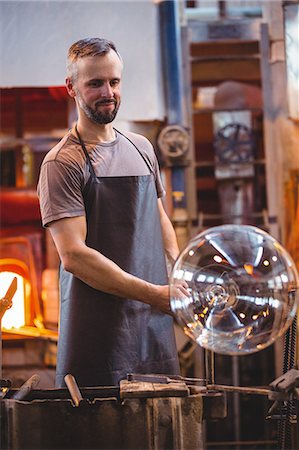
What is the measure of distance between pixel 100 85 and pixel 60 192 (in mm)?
449

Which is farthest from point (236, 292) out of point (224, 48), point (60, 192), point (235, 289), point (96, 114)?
point (224, 48)

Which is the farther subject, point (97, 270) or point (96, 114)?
point (96, 114)

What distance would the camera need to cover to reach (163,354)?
356cm

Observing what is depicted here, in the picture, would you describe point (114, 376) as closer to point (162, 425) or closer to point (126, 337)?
point (126, 337)

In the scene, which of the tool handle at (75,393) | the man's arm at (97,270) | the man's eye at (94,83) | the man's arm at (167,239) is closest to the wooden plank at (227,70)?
the man's arm at (167,239)

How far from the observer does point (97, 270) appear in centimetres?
326

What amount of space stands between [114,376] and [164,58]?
3.29 m

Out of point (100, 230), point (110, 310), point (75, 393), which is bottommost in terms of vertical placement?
point (75, 393)

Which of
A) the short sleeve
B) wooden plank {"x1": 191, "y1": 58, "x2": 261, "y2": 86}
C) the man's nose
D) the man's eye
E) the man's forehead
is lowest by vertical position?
the short sleeve

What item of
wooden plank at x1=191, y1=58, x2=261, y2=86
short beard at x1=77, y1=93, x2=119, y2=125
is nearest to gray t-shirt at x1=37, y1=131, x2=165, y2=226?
short beard at x1=77, y1=93, x2=119, y2=125

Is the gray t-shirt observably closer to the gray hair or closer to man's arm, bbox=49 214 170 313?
man's arm, bbox=49 214 170 313

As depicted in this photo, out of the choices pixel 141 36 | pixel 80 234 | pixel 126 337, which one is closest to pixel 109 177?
pixel 80 234

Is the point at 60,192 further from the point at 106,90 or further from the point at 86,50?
the point at 86,50

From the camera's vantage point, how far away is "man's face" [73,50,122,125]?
3.42 m
